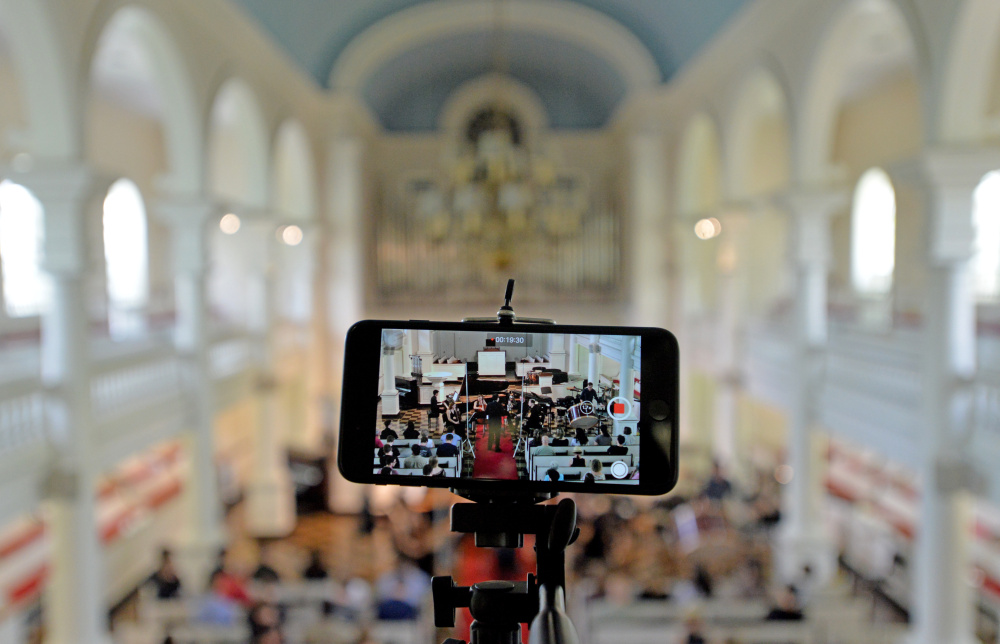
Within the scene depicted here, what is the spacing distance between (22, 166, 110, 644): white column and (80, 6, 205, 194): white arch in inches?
99.2

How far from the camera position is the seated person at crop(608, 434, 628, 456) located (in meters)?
1.87

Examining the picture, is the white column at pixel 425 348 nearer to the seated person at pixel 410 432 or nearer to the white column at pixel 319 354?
the seated person at pixel 410 432

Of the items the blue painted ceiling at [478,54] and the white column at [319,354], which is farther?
the white column at [319,354]

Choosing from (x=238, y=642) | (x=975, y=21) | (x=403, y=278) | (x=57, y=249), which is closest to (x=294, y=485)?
(x=403, y=278)

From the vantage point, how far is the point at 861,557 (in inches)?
468

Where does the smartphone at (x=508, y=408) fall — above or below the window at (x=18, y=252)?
below

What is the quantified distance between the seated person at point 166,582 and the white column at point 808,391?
6.54m

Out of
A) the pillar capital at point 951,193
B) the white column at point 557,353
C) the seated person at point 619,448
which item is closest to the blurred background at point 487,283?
the pillar capital at point 951,193

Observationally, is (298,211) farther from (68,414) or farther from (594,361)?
(594,361)

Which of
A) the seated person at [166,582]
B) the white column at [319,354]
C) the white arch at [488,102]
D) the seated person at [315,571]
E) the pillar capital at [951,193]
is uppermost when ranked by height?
the white arch at [488,102]

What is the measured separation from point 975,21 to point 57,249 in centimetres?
714

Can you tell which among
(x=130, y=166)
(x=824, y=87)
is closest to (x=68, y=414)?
(x=824, y=87)

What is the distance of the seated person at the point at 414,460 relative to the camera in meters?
1.87

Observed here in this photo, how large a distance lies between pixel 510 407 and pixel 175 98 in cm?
852
